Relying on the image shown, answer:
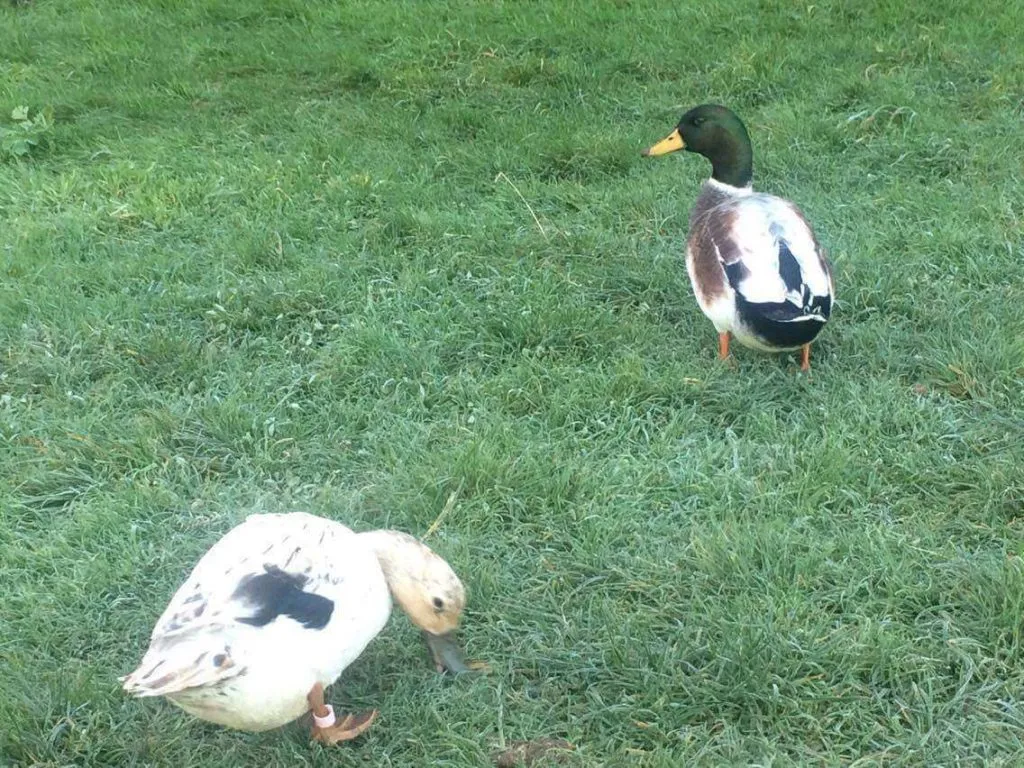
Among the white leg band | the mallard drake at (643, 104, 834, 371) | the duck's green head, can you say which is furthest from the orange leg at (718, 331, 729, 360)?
Answer: the white leg band

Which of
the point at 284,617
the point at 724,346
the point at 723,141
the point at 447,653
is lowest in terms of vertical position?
the point at 724,346

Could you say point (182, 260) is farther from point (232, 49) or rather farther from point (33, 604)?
point (232, 49)

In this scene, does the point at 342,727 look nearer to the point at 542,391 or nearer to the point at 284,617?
the point at 284,617

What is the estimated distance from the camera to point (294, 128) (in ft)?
18.6

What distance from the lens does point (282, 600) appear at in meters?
2.07

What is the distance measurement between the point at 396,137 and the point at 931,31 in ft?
10.7

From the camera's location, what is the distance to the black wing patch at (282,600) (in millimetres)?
2055

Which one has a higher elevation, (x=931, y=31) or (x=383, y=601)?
(x=383, y=601)

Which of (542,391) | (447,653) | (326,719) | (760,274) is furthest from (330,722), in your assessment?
(760,274)

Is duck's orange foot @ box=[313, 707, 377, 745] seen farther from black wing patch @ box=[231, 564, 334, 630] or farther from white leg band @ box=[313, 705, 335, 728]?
black wing patch @ box=[231, 564, 334, 630]

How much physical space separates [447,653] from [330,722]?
0.32m

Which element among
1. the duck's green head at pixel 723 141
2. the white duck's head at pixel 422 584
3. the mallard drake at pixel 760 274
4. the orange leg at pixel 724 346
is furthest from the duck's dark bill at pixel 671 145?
the white duck's head at pixel 422 584

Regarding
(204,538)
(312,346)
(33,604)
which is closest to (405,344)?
(312,346)

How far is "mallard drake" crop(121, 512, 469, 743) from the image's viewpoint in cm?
198
